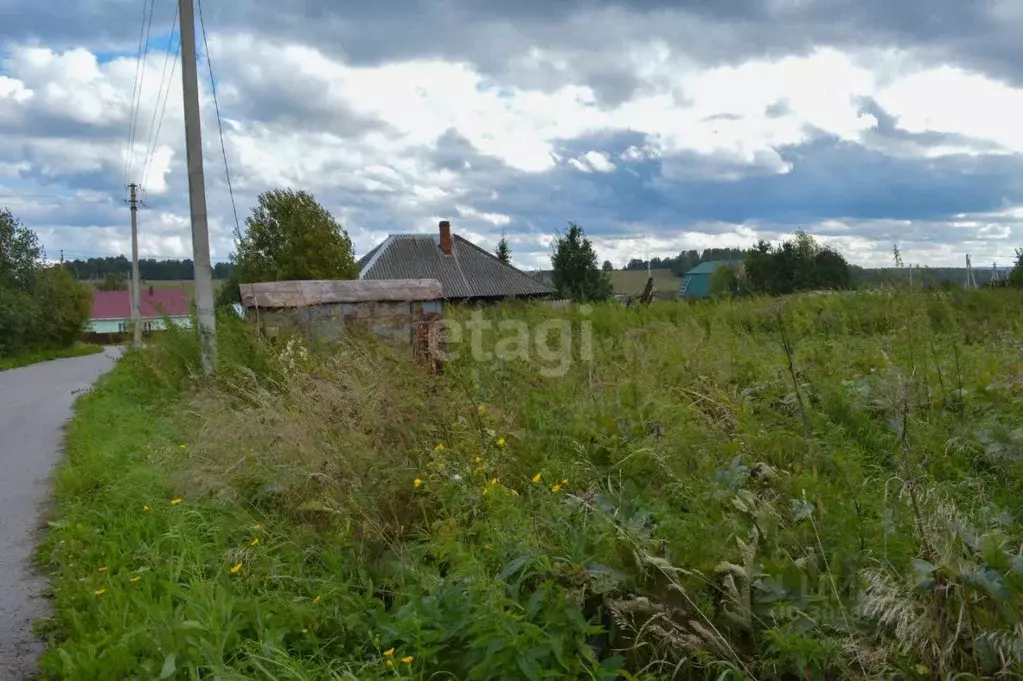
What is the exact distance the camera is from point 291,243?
111ft

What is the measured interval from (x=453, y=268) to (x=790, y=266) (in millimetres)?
18092

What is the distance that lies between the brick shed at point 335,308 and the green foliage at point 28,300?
2681 cm

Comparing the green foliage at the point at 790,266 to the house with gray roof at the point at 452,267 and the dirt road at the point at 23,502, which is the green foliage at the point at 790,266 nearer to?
the house with gray roof at the point at 452,267

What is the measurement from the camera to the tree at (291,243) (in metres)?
33.4

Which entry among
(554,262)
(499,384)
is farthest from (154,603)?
(554,262)

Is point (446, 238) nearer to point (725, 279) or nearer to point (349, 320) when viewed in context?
point (725, 279)

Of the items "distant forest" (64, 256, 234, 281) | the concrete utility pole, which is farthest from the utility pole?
the concrete utility pole

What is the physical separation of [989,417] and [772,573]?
2707 millimetres

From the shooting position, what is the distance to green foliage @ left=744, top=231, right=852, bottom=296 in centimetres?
1977

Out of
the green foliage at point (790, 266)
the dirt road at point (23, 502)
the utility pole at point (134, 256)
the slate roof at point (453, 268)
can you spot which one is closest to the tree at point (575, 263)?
the slate roof at point (453, 268)

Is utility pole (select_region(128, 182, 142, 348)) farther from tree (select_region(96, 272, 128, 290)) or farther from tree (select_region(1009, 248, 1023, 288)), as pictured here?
tree (select_region(96, 272, 128, 290))

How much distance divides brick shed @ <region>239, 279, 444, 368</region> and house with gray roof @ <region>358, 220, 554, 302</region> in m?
24.3

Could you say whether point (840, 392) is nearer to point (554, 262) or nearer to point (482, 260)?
point (554, 262)

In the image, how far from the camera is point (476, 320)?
1195 centimetres
